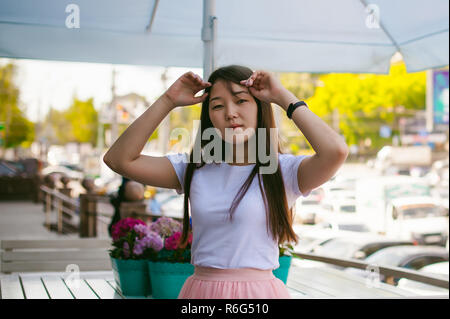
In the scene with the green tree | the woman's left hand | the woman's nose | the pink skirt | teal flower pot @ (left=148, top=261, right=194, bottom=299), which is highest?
the green tree

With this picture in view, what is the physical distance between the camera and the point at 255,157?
5.68ft

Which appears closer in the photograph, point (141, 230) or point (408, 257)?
point (141, 230)

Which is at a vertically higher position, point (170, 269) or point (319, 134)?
point (319, 134)

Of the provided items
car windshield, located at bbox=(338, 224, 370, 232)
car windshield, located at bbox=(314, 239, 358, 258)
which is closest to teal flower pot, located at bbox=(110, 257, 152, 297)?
car windshield, located at bbox=(314, 239, 358, 258)

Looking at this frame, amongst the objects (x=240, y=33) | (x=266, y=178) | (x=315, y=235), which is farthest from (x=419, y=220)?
(x=266, y=178)

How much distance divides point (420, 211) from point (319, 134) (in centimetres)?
1070

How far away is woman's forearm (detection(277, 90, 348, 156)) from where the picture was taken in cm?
153

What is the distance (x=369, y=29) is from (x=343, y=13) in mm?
301

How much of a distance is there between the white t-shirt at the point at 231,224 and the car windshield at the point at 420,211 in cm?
1034

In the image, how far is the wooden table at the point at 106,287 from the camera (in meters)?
3.98

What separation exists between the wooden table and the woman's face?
2460mm

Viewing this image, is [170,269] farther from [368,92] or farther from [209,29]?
[368,92]

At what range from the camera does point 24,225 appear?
14297mm

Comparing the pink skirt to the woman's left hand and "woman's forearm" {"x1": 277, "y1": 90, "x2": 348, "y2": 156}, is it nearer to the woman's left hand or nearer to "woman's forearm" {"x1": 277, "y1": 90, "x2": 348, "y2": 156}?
"woman's forearm" {"x1": 277, "y1": 90, "x2": 348, "y2": 156}
